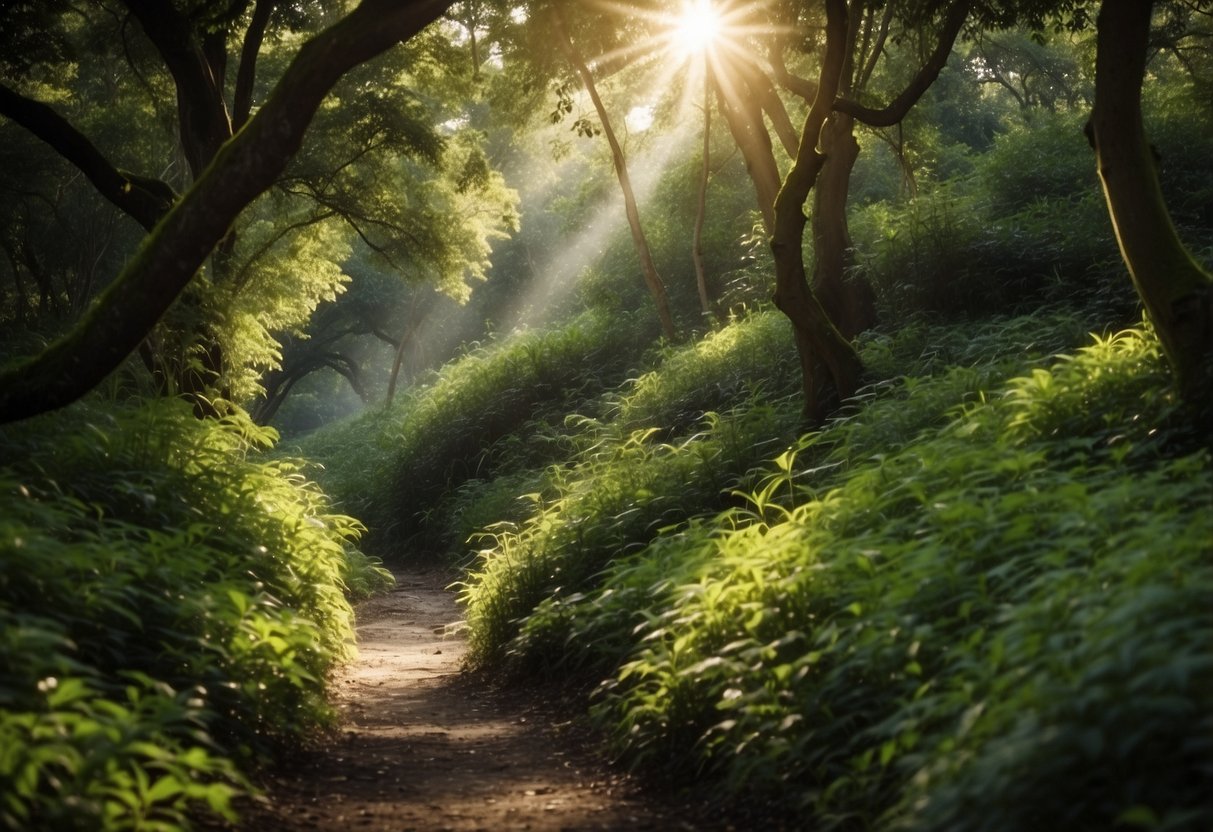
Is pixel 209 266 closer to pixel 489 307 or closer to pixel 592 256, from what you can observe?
pixel 592 256

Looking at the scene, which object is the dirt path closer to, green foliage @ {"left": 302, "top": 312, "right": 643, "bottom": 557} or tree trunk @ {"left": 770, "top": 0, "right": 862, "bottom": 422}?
tree trunk @ {"left": 770, "top": 0, "right": 862, "bottom": 422}

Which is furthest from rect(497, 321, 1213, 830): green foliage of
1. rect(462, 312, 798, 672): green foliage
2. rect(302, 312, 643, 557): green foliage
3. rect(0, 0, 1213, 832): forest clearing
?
rect(302, 312, 643, 557): green foliage

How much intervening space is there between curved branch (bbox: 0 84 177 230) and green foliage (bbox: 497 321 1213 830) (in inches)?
224

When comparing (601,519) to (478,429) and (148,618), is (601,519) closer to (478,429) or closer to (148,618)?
(148,618)

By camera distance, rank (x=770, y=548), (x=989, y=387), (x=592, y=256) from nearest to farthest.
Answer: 1. (x=770, y=548)
2. (x=989, y=387)
3. (x=592, y=256)

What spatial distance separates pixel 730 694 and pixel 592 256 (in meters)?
22.8

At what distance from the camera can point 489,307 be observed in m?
41.8

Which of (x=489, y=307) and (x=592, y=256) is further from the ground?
(x=489, y=307)

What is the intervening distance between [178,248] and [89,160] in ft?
11.9

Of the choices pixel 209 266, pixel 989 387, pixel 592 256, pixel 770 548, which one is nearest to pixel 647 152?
pixel 592 256

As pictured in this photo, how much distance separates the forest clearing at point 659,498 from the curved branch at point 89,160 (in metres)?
0.05

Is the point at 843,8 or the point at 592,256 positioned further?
the point at 592,256

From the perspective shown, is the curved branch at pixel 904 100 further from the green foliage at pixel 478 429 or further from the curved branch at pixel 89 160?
the green foliage at pixel 478 429

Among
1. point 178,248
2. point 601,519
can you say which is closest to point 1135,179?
point 601,519
